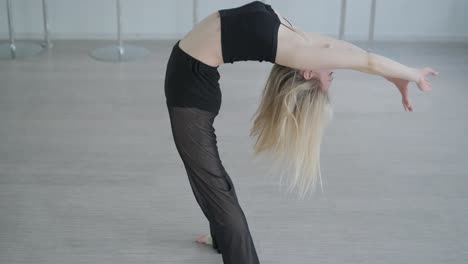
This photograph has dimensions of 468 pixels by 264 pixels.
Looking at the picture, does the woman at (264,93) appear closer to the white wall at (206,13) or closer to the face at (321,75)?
the face at (321,75)

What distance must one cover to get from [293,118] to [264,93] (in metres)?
0.15

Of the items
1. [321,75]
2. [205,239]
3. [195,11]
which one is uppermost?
[321,75]

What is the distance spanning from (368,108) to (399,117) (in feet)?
0.67

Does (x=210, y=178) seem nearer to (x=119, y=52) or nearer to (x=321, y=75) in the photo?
(x=321, y=75)

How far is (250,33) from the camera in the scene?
79.1 inches

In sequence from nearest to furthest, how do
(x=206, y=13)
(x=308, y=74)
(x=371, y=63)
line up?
1. (x=371, y=63)
2. (x=308, y=74)
3. (x=206, y=13)

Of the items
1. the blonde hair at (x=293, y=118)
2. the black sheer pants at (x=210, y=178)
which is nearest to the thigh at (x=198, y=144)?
the black sheer pants at (x=210, y=178)

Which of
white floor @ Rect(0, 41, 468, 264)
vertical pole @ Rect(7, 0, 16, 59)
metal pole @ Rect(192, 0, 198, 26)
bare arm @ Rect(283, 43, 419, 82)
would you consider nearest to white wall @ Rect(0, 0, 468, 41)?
metal pole @ Rect(192, 0, 198, 26)

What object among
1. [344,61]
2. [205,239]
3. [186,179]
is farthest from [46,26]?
[344,61]

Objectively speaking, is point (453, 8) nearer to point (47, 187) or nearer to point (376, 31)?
point (376, 31)

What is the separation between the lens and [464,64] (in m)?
4.91

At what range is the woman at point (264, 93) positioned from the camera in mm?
2002

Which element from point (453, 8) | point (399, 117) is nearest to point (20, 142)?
point (399, 117)

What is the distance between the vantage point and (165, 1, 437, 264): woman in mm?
2002
